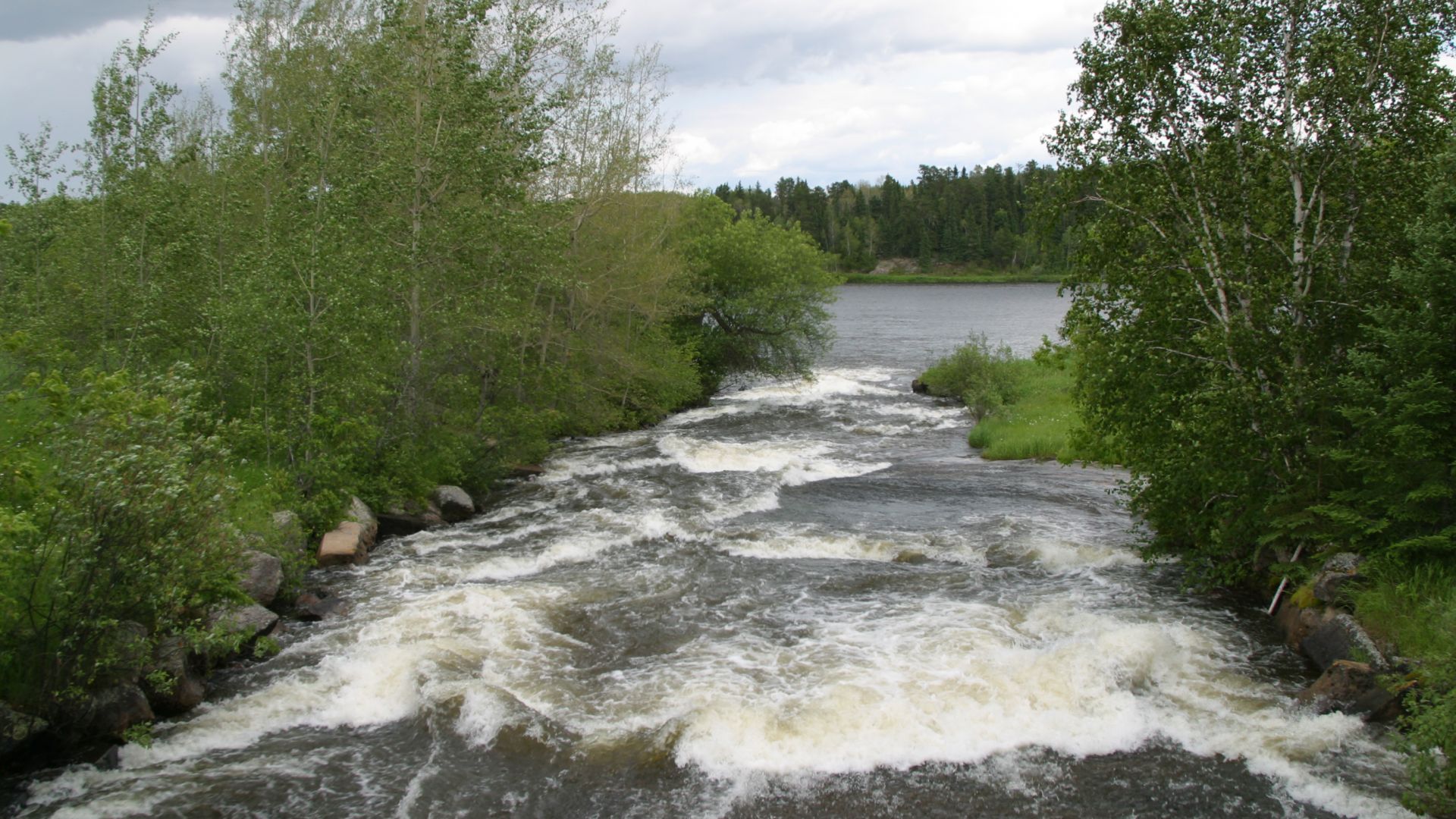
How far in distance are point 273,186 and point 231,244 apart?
12.4 feet

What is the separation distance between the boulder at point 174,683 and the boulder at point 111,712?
0.59 feet

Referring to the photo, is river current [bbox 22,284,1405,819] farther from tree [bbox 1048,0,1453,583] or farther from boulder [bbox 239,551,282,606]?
tree [bbox 1048,0,1453,583]

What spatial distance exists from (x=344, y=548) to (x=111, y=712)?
6797 millimetres

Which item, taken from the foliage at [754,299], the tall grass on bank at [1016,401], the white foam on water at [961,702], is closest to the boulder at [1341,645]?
the white foam on water at [961,702]

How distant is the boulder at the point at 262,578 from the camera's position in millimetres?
14680

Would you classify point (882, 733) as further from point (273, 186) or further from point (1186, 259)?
point (273, 186)

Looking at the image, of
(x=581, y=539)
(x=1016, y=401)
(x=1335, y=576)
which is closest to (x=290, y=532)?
(x=581, y=539)

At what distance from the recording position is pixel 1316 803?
9867 mm

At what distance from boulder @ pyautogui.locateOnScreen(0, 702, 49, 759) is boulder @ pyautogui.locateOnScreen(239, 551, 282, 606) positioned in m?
4.14

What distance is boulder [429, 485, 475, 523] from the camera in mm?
21938

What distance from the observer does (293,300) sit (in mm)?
18797

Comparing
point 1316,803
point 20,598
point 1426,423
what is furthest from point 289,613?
point 1426,423

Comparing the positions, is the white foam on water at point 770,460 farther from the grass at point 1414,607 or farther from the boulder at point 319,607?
the grass at point 1414,607

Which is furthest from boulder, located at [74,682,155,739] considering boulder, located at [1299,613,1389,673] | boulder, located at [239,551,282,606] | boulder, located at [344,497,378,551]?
boulder, located at [1299,613,1389,673]
